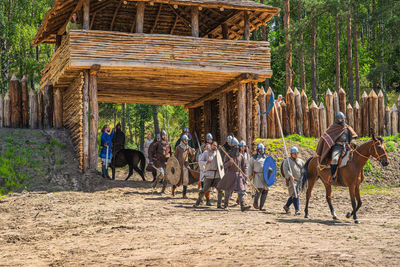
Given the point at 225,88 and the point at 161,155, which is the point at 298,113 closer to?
the point at 225,88

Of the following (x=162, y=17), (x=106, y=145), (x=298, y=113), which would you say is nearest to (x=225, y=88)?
(x=298, y=113)

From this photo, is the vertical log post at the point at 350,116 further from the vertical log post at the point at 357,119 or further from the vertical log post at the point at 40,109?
the vertical log post at the point at 40,109

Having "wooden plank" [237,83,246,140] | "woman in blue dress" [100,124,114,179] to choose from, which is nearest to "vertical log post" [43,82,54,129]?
"woman in blue dress" [100,124,114,179]

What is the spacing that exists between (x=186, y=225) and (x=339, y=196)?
304 inches

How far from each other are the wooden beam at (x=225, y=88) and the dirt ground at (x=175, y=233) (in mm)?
4841

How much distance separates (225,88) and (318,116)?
14.5 ft

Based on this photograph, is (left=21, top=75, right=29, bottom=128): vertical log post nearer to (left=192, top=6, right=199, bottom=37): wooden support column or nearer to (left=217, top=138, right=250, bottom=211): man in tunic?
(left=192, top=6, right=199, bottom=37): wooden support column

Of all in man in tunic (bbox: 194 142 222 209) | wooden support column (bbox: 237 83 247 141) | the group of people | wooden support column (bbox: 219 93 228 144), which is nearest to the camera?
the group of people

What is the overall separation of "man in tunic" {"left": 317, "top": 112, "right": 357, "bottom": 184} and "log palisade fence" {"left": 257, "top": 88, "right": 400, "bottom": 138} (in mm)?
8857

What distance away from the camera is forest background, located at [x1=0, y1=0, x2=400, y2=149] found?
2723cm

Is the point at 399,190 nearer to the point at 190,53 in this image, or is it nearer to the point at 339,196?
the point at 339,196

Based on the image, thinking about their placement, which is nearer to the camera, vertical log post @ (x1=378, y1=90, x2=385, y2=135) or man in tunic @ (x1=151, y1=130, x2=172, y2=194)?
man in tunic @ (x1=151, y1=130, x2=172, y2=194)

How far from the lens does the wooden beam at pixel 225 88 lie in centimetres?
1729

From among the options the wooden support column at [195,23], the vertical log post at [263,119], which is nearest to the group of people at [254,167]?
the wooden support column at [195,23]
